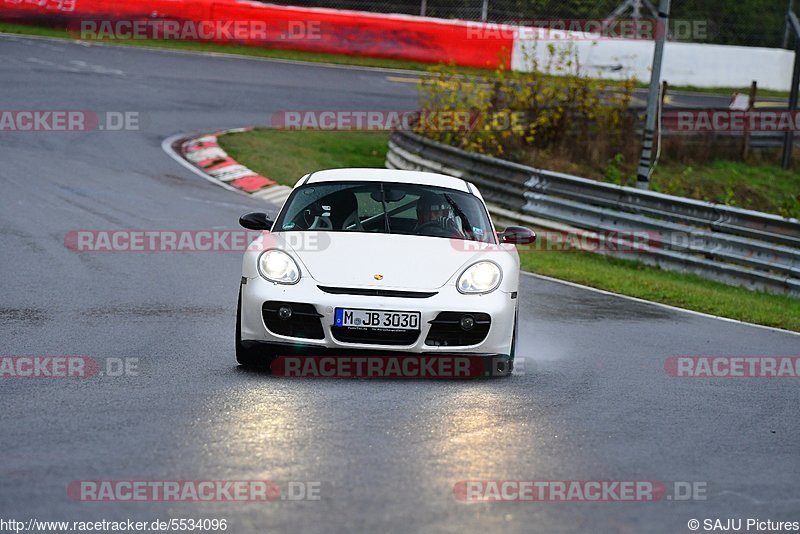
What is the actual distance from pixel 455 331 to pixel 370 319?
1.88ft

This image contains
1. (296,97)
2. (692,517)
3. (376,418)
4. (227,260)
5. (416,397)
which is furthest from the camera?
(296,97)

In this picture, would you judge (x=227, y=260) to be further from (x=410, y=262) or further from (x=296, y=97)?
(x=296, y=97)

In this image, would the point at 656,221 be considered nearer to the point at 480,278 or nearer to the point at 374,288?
the point at 480,278

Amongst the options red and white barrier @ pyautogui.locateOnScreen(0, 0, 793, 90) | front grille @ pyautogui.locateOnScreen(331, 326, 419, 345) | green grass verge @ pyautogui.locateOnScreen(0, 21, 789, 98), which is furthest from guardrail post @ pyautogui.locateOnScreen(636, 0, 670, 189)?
green grass verge @ pyautogui.locateOnScreen(0, 21, 789, 98)

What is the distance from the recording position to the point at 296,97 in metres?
25.9

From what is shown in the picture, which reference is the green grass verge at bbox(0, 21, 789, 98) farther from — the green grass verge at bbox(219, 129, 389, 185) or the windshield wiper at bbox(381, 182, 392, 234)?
the windshield wiper at bbox(381, 182, 392, 234)

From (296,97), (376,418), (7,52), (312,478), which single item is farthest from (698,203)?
(7,52)

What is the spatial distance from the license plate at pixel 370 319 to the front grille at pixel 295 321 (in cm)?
15

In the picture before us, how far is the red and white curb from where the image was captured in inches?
705

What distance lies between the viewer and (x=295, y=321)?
7727 millimetres

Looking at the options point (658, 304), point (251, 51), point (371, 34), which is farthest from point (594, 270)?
point (371, 34)

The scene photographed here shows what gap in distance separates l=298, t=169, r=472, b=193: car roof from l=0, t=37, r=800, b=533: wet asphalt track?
1390mm

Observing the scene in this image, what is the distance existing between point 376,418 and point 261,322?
4.52 ft

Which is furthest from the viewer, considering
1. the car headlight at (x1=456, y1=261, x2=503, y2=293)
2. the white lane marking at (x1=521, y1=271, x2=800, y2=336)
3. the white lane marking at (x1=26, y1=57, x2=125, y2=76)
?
the white lane marking at (x1=26, y1=57, x2=125, y2=76)
